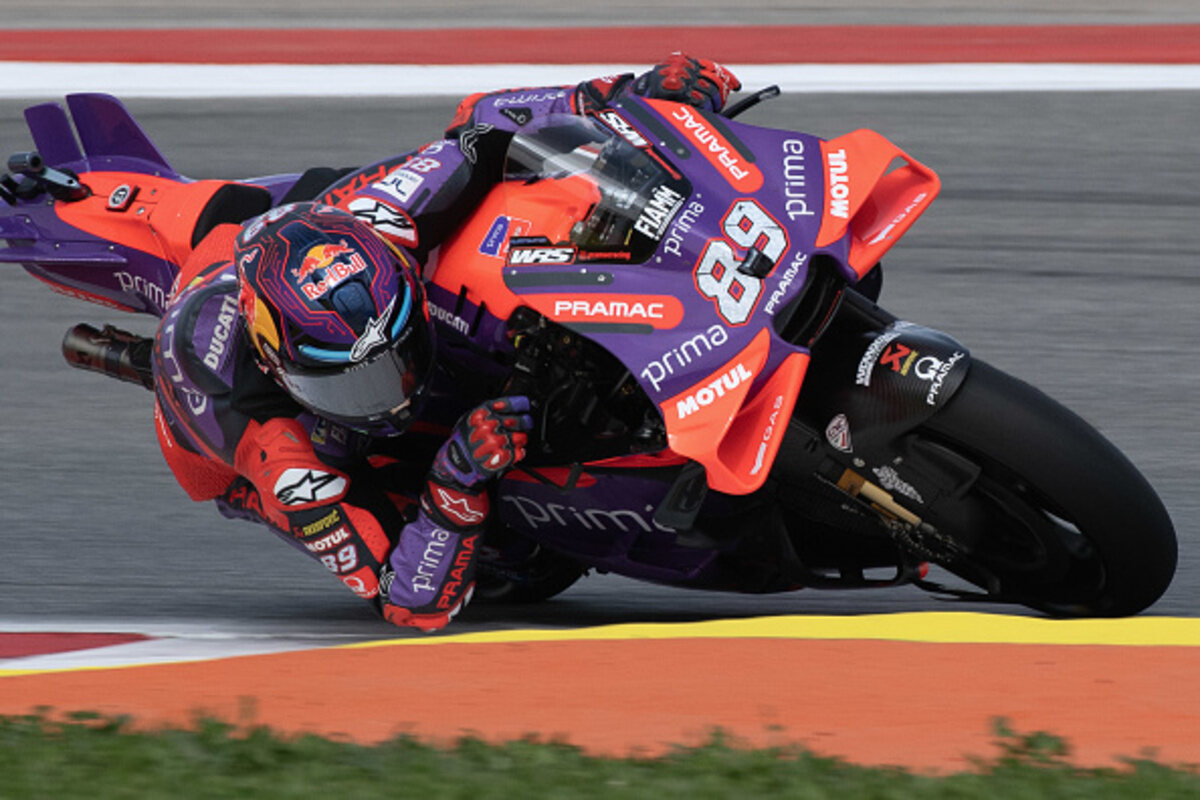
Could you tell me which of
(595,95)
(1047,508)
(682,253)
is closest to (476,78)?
(595,95)

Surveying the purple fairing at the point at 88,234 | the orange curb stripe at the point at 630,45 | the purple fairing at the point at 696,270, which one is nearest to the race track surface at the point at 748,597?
the purple fairing at the point at 696,270

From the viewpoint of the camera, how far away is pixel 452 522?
14.1ft

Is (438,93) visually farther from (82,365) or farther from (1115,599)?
(1115,599)

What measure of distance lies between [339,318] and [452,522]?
25.7 inches

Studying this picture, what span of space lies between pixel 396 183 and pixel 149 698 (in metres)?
1.35

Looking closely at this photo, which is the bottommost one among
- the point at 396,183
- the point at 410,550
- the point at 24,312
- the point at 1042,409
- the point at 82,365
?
the point at 24,312

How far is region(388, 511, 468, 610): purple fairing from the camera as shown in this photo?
14.2ft

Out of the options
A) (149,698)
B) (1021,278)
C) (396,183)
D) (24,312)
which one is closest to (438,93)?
(24,312)

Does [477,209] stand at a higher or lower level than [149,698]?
higher

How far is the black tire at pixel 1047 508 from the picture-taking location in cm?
384

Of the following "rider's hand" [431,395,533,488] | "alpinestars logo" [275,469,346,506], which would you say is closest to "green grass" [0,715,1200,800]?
"rider's hand" [431,395,533,488]

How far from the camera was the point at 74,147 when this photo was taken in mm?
5199

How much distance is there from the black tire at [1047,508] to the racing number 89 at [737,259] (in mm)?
499

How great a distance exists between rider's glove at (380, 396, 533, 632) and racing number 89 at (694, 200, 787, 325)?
56 cm
